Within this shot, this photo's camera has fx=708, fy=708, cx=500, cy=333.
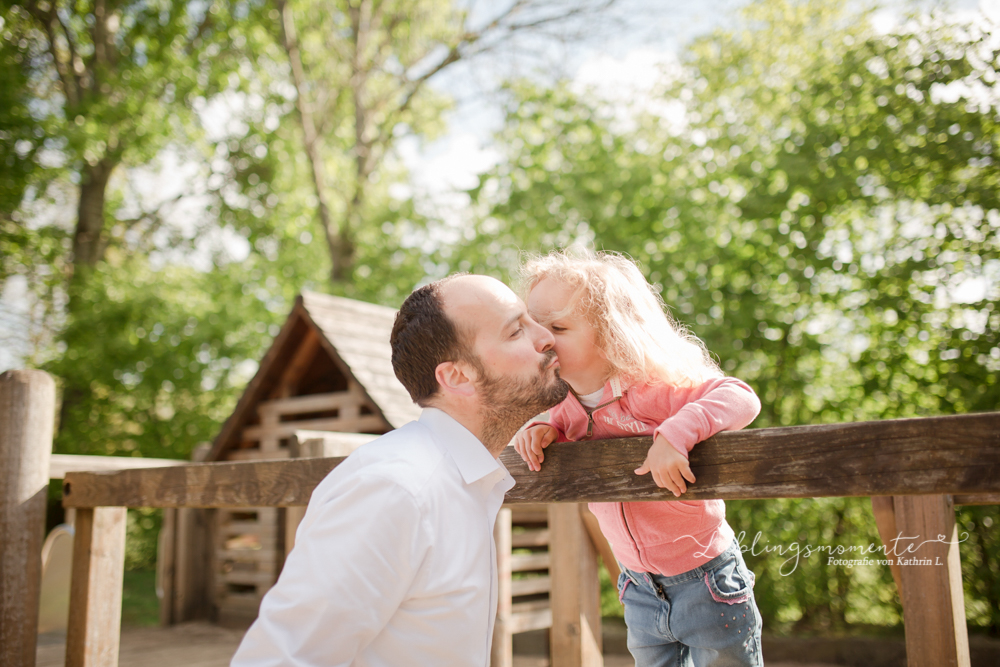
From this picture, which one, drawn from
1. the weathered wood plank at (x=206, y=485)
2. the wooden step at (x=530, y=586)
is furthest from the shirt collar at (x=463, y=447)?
the wooden step at (x=530, y=586)

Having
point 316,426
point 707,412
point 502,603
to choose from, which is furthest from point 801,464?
point 316,426

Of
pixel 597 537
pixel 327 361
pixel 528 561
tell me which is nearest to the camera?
pixel 597 537

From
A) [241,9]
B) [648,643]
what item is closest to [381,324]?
[648,643]

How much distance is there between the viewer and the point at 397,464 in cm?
148

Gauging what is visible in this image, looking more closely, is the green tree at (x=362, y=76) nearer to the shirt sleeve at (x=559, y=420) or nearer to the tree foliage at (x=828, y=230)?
the tree foliage at (x=828, y=230)

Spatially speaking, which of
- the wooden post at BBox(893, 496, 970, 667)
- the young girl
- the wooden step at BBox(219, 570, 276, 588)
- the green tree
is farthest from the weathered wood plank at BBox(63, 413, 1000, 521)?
the green tree

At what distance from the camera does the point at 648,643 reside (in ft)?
7.16

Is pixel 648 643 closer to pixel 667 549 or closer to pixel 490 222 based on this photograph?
pixel 667 549

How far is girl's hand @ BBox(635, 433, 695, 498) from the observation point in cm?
159

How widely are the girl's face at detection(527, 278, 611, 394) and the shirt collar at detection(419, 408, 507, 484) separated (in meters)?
0.45

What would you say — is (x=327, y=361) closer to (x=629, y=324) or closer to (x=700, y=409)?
(x=629, y=324)

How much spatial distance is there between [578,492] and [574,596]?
900 millimetres

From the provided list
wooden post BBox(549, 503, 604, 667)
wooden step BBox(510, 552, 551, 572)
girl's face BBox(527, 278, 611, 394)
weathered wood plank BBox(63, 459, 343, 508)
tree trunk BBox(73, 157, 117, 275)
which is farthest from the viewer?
tree trunk BBox(73, 157, 117, 275)

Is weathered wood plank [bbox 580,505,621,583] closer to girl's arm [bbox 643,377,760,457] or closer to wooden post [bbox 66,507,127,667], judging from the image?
girl's arm [bbox 643,377,760,457]
